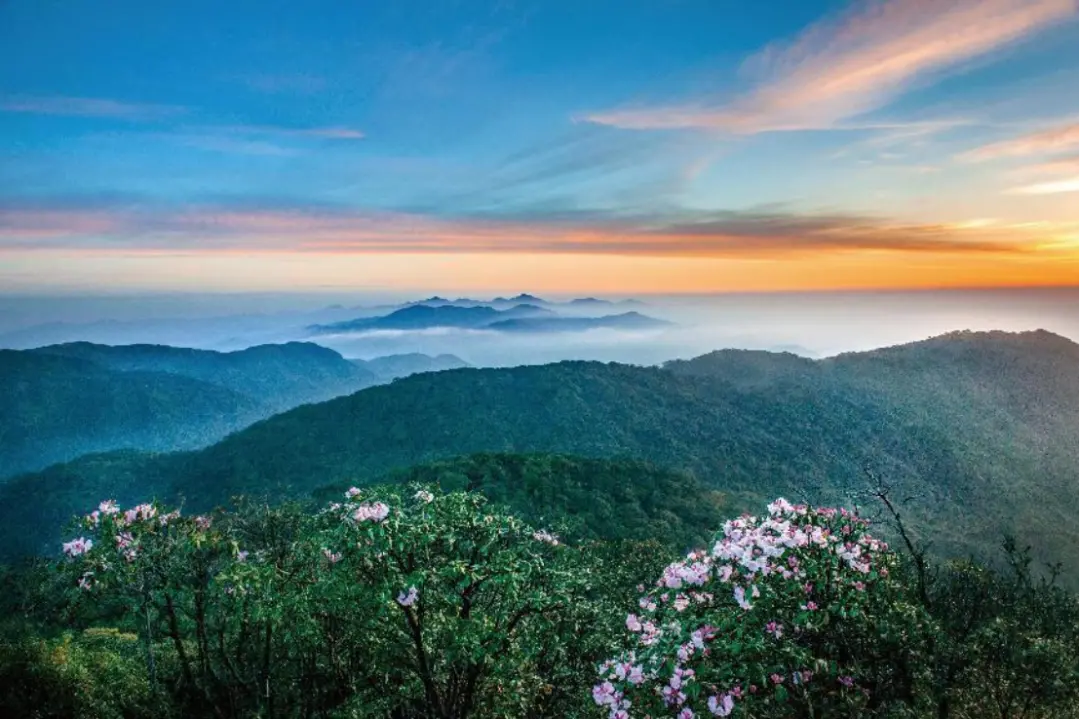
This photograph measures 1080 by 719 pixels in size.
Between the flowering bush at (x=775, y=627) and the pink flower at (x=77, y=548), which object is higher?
the flowering bush at (x=775, y=627)

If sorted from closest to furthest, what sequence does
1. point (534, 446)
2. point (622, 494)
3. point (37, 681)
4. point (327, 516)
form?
1. point (327, 516)
2. point (37, 681)
3. point (622, 494)
4. point (534, 446)

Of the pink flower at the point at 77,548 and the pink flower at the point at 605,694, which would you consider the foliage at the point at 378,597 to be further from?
the pink flower at the point at 605,694

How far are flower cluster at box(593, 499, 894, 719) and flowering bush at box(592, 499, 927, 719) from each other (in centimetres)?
2

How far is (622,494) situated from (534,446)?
76.6m

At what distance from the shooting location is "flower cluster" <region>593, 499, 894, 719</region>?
29.5 feet

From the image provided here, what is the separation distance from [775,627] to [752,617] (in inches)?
15.2

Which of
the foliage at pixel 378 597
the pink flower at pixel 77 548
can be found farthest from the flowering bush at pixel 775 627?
the pink flower at pixel 77 548

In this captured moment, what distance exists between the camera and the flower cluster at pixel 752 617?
29.5 feet

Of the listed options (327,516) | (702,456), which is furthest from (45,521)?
(327,516)

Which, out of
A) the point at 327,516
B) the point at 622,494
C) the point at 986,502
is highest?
the point at 327,516

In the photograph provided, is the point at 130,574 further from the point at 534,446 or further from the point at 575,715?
the point at 534,446

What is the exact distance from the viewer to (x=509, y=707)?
51.5 ft

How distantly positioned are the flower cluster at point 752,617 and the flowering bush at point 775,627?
19 mm

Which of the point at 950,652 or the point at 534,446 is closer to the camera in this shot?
the point at 950,652
